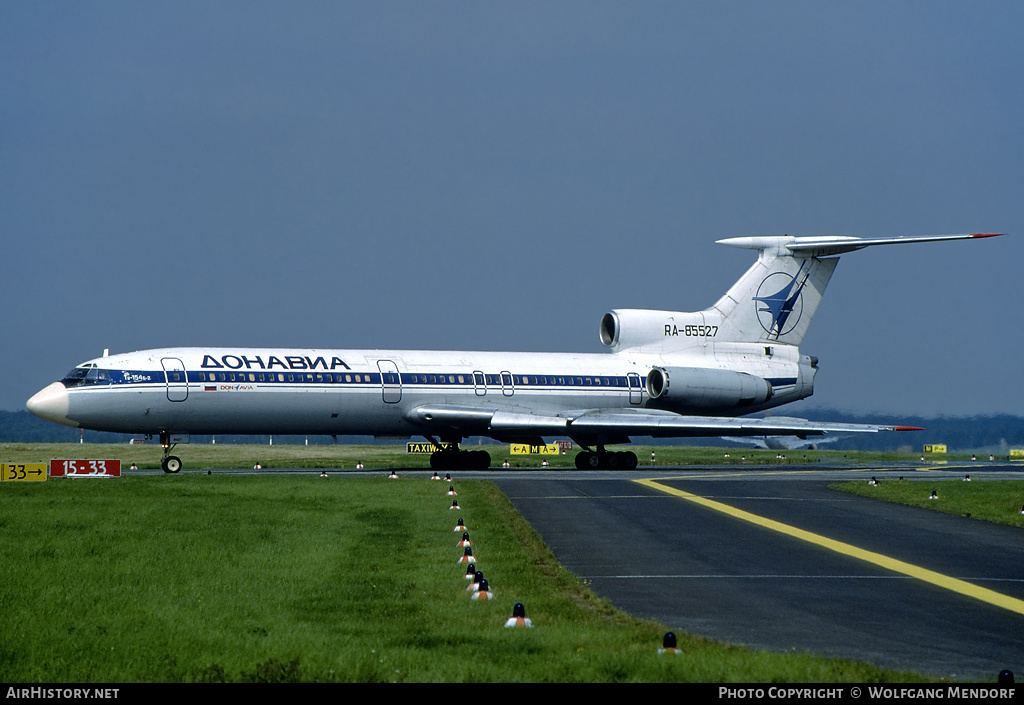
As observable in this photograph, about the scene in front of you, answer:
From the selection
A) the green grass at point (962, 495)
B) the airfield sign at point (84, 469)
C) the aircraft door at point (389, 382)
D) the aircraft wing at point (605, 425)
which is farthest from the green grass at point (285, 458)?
the green grass at point (962, 495)

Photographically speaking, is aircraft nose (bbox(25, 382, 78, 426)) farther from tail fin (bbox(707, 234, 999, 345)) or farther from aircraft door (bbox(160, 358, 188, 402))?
tail fin (bbox(707, 234, 999, 345))

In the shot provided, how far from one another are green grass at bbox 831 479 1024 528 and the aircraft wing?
8082 mm

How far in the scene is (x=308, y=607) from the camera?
13125 mm

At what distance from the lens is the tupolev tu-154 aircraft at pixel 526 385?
39062 millimetres

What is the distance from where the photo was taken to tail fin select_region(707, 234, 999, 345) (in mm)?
50750

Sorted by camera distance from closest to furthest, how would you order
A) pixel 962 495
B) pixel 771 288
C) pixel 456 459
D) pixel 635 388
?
pixel 962 495 < pixel 456 459 < pixel 635 388 < pixel 771 288

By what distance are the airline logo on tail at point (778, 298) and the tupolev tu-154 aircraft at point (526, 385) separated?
2.1 inches

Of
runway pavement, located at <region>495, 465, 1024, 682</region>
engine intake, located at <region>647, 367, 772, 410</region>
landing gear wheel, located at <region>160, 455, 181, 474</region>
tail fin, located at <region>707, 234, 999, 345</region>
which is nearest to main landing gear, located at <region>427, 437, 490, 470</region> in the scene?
engine intake, located at <region>647, 367, 772, 410</region>

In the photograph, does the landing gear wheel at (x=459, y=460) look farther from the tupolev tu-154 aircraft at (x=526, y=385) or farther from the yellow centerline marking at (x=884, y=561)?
the yellow centerline marking at (x=884, y=561)

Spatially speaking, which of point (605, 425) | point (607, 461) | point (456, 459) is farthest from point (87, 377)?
point (607, 461)

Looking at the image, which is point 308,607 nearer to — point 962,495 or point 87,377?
point 962,495

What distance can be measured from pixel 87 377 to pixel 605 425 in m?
19.0
